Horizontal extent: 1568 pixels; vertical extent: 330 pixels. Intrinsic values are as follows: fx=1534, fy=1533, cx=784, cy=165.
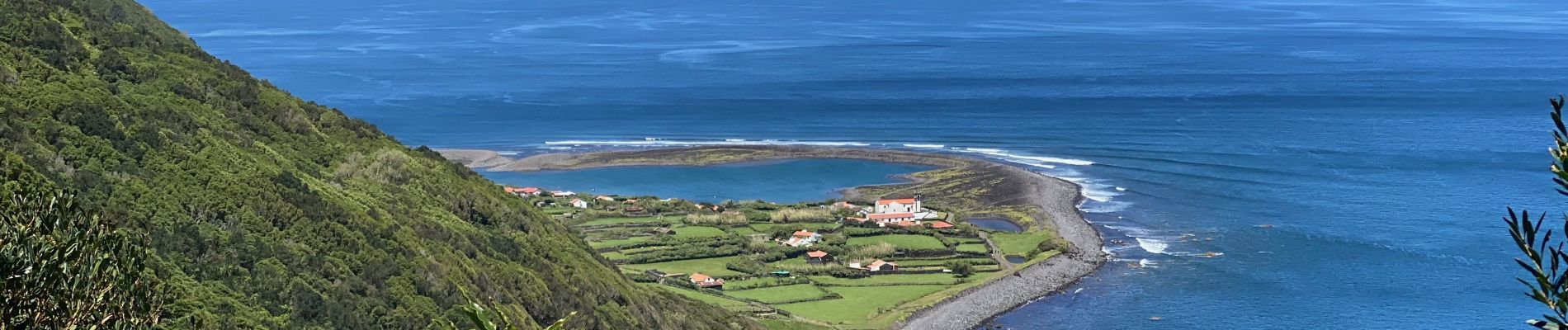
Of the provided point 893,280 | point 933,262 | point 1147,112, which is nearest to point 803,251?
point 933,262

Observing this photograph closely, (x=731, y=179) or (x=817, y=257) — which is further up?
(x=731, y=179)

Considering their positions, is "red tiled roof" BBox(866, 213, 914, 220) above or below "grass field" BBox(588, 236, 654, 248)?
above

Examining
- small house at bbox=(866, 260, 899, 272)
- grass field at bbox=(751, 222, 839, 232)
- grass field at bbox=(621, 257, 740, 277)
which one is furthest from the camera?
grass field at bbox=(751, 222, 839, 232)

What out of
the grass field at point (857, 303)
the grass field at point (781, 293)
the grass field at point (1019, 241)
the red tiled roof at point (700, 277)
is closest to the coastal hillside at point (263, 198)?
the grass field at point (857, 303)

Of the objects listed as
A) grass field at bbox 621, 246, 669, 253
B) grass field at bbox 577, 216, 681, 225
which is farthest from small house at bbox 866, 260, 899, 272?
grass field at bbox 577, 216, 681, 225

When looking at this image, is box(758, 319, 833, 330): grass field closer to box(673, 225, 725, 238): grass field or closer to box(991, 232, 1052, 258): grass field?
box(991, 232, 1052, 258): grass field

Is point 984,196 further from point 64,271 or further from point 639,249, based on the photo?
point 64,271

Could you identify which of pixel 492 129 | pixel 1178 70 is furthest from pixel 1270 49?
pixel 492 129
